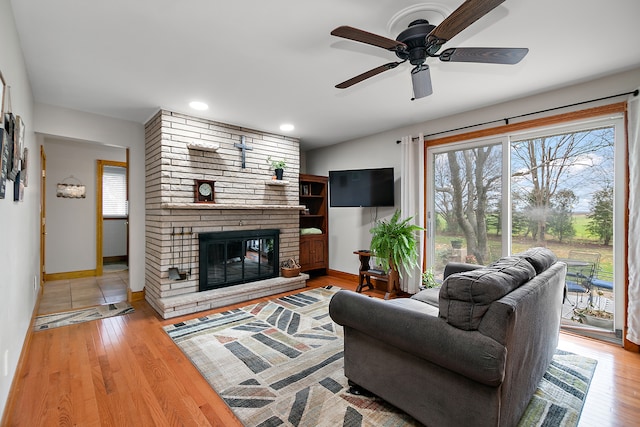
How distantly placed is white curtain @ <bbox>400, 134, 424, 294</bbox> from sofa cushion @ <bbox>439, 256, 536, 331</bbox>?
2497mm

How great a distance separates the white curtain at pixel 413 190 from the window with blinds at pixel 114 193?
18.9ft

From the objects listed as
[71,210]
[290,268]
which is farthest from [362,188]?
[71,210]

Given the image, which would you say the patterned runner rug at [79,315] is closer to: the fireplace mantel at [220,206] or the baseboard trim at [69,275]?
the fireplace mantel at [220,206]

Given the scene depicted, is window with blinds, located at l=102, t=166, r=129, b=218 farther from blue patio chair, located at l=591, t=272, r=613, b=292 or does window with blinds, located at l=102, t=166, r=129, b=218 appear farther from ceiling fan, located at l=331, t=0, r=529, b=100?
blue patio chair, located at l=591, t=272, r=613, b=292

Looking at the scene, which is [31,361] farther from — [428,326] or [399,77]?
[399,77]

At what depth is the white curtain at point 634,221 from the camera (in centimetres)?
246

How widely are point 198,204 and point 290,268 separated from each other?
5.49 ft

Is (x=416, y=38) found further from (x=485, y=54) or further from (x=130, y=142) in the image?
(x=130, y=142)

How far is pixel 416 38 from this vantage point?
1.78 m

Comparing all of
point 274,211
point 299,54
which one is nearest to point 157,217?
point 274,211

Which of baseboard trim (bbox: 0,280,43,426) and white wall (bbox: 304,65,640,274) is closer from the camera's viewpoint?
baseboard trim (bbox: 0,280,43,426)

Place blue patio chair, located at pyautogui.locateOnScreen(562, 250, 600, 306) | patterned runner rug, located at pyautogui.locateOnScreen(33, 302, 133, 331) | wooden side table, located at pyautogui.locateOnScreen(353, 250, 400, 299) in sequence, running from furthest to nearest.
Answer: wooden side table, located at pyautogui.locateOnScreen(353, 250, 400, 299) < patterned runner rug, located at pyautogui.locateOnScreen(33, 302, 133, 331) < blue patio chair, located at pyautogui.locateOnScreen(562, 250, 600, 306)

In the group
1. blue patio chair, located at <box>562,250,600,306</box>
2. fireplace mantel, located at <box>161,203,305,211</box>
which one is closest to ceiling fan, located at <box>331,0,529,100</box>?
blue patio chair, located at <box>562,250,600,306</box>

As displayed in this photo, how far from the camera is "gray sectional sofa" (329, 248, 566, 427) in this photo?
1.31 metres
